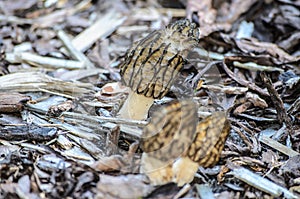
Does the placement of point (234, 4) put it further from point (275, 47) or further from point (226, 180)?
point (226, 180)

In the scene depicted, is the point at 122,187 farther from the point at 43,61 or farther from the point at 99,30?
the point at 99,30

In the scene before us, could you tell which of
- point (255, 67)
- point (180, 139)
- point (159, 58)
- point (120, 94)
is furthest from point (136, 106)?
point (255, 67)

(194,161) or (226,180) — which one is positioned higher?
(194,161)

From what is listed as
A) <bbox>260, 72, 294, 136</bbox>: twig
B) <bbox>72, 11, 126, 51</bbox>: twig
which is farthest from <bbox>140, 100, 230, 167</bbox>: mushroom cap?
<bbox>72, 11, 126, 51</bbox>: twig

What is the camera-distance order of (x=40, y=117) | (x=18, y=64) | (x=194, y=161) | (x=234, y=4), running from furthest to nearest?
1. (x=234, y=4)
2. (x=18, y=64)
3. (x=40, y=117)
4. (x=194, y=161)

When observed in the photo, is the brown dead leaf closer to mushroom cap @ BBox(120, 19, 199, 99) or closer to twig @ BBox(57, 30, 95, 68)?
mushroom cap @ BBox(120, 19, 199, 99)

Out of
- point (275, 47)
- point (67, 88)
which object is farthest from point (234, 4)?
point (67, 88)

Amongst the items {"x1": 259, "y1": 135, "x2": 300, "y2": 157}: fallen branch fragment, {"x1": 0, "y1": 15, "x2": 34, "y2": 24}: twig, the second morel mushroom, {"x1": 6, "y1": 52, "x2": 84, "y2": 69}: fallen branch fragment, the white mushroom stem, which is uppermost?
the second morel mushroom

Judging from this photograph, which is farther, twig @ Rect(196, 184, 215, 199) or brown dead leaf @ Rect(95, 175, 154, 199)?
twig @ Rect(196, 184, 215, 199)
